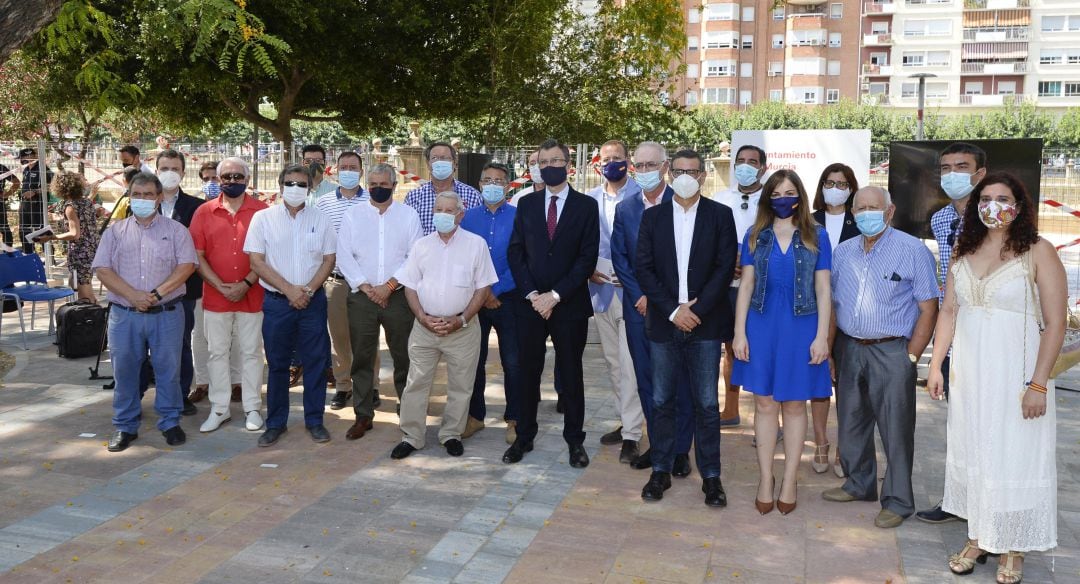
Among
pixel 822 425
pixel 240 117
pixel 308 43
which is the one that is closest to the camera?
pixel 822 425

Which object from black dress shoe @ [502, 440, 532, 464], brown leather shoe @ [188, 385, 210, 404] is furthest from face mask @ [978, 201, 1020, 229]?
brown leather shoe @ [188, 385, 210, 404]

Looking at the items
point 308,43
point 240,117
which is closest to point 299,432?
point 308,43

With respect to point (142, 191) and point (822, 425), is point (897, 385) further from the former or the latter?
point (142, 191)

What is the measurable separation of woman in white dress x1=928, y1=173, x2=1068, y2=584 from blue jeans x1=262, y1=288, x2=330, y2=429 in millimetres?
4456

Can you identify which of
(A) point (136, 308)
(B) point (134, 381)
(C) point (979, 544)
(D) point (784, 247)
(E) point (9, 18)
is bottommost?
(C) point (979, 544)

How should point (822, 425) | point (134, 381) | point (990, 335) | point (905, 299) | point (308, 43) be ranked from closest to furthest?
1. point (990, 335)
2. point (905, 299)
3. point (822, 425)
4. point (134, 381)
5. point (308, 43)

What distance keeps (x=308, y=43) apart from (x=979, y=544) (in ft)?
42.7

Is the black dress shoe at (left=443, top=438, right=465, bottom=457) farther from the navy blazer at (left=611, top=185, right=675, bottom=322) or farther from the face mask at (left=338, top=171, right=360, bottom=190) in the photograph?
the face mask at (left=338, top=171, right=360, bottom=190)

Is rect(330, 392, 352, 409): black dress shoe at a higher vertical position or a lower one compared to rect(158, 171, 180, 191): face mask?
lower

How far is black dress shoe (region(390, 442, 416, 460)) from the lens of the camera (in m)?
6.86

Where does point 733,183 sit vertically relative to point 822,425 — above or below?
above

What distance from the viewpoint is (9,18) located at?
5055 millimetres

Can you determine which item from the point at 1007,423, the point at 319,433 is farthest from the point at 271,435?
the point at 1007,423

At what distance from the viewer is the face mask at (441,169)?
781cm
